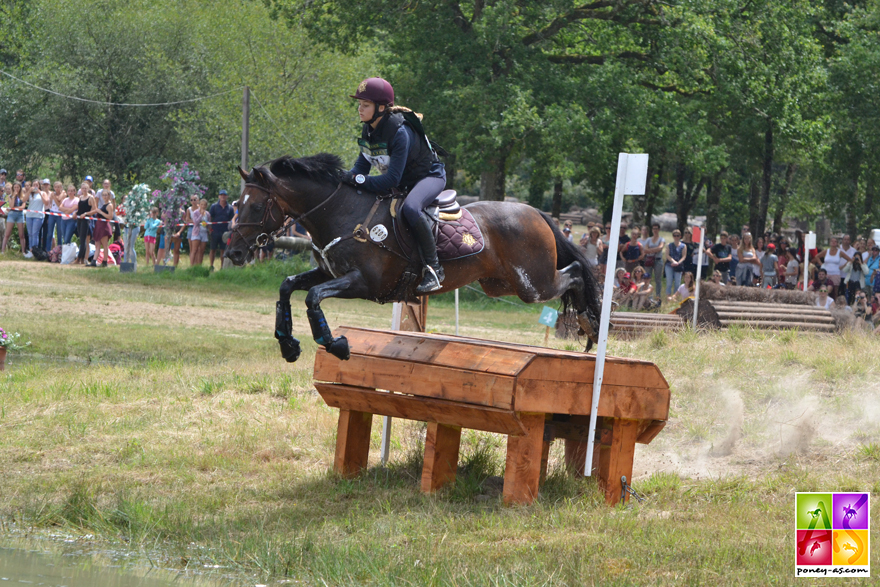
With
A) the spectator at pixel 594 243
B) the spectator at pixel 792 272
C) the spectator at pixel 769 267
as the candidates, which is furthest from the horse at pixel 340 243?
the spectator at pixel 769 267

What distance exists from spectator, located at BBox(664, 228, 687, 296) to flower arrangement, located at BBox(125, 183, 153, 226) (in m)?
11.2

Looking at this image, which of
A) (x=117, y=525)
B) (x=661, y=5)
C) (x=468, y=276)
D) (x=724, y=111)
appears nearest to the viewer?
(x=117, y=525)

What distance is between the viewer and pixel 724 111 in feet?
80.0

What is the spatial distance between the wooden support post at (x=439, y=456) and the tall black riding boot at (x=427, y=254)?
93cm

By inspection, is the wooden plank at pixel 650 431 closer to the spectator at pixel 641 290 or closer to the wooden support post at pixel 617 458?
the wooden support post at pixel 617 458

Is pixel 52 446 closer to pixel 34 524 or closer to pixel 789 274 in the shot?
pixel 34 524

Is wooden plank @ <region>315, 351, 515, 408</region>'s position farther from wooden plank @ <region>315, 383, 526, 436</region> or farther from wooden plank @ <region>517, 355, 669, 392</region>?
wooden plank @ <region>517, 355, 669, 392</region>

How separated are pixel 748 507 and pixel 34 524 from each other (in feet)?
14.2

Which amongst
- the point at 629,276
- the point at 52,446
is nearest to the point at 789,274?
the point at 629,276

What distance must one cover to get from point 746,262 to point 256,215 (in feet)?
45.9

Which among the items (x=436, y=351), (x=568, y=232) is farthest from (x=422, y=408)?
(x=568, y=232)

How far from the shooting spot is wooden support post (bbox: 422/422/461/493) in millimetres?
6422

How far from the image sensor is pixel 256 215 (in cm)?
657

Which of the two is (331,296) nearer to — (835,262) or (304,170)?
(304,170)
